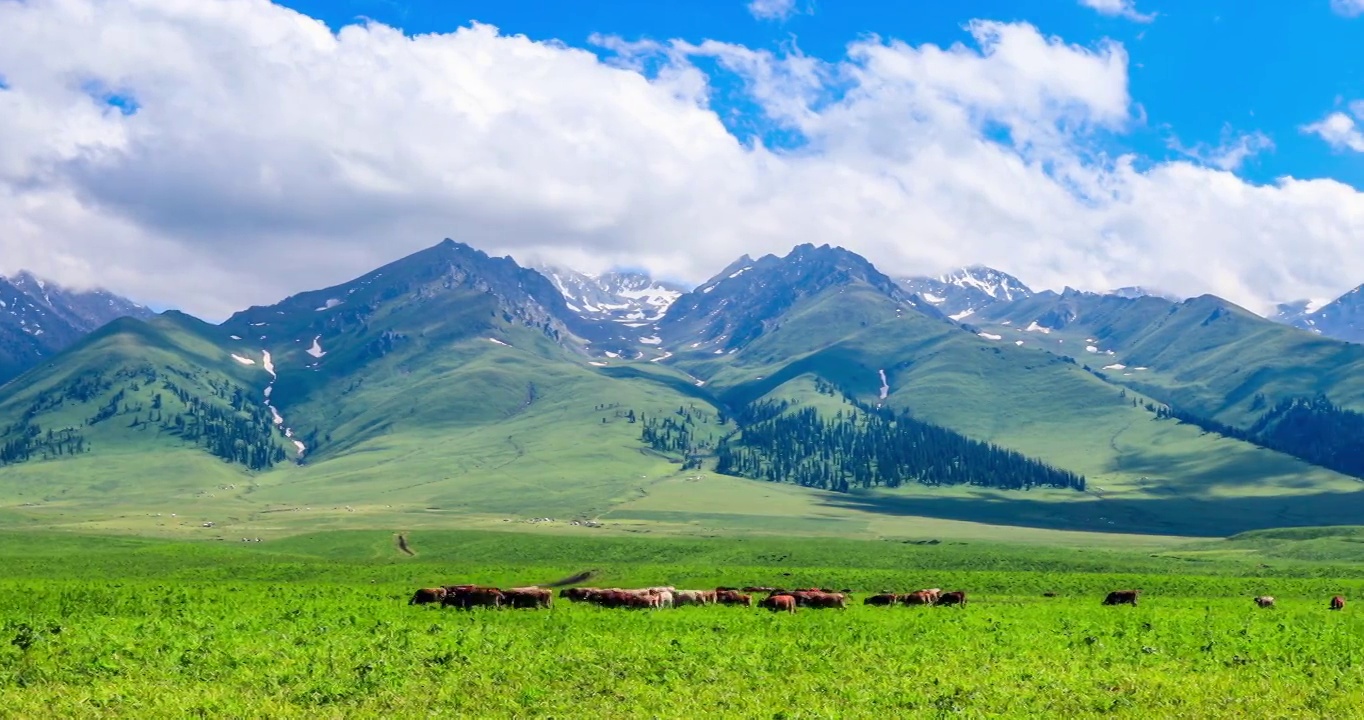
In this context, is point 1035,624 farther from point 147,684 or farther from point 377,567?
point 377,567

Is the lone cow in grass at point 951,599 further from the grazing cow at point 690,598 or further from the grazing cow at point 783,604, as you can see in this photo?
the grazing cow at point 690,598

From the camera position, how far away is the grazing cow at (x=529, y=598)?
4972 centimetres

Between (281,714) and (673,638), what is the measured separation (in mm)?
16326

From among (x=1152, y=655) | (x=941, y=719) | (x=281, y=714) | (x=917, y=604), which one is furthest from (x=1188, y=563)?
(x=281, y=714)

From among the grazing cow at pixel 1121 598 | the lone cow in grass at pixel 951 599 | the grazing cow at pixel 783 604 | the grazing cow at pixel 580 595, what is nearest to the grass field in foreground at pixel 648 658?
the grazing cow at pixel 1121 598

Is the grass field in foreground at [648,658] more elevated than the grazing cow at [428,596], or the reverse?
the grass field in foreground at [648,658]

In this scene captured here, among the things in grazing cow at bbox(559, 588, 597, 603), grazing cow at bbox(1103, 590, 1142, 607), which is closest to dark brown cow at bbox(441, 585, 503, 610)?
grazing cow at bbox(559, 588, 597, 603)

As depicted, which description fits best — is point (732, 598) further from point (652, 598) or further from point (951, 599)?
point (951, 599)

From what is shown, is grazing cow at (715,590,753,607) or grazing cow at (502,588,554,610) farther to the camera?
grazing cow at (715,590,753,607)

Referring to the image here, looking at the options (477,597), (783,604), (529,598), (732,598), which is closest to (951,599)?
(732,598)

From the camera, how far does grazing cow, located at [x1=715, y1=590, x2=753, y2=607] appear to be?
5803 cm

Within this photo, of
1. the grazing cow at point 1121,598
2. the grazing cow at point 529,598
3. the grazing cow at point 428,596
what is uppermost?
the grazing cow at point 1121,598

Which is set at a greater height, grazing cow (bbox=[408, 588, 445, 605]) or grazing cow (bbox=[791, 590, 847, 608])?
grazing cow (bbox=[791, 590, 847, 608])

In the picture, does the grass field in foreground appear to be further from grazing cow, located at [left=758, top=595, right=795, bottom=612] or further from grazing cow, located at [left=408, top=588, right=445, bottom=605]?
grazing cow, located at [left=758, top=595, right=795, bottom=612]
